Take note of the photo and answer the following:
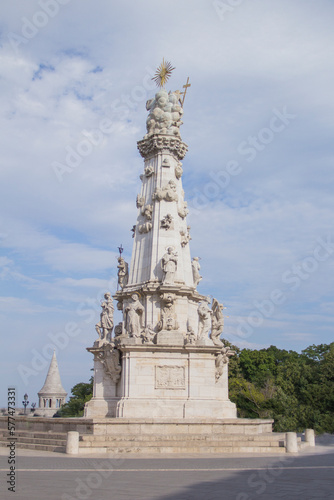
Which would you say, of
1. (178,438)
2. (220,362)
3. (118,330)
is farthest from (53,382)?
(178,438)

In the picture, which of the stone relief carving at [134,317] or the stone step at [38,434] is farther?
the stone relief carving at [134,317]

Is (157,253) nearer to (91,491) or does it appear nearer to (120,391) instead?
(120,391)

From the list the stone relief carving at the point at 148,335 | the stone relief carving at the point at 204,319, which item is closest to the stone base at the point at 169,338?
the stone relief carving at the point at 148,335

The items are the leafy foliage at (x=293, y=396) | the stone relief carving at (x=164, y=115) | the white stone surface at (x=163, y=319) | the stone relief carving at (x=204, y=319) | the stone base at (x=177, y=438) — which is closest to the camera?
the stone base at (x=177, y=438)

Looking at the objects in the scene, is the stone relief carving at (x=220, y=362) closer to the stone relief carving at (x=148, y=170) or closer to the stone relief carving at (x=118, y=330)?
the stone relief carving at (x=118, y=330)

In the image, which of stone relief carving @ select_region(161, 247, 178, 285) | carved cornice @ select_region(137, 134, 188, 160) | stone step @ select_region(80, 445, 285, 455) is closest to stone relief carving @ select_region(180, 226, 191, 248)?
stone relief carving @ select_region(161, 247, 178, 285)

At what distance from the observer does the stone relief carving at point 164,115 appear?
90.0 ft

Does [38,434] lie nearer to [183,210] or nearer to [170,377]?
[170,377]

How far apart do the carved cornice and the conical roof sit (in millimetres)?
41306

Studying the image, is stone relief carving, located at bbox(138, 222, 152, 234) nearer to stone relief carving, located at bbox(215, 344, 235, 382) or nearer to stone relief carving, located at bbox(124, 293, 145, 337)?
stone relief carving, located at bbox(124, 293, 145, 337)

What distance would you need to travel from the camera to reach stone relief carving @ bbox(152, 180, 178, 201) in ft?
85.3

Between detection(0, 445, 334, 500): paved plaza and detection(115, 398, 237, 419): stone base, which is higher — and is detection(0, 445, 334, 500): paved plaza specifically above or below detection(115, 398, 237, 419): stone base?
below

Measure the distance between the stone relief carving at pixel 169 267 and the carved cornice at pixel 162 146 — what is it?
5891 millimetres

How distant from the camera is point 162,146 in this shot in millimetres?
27000
